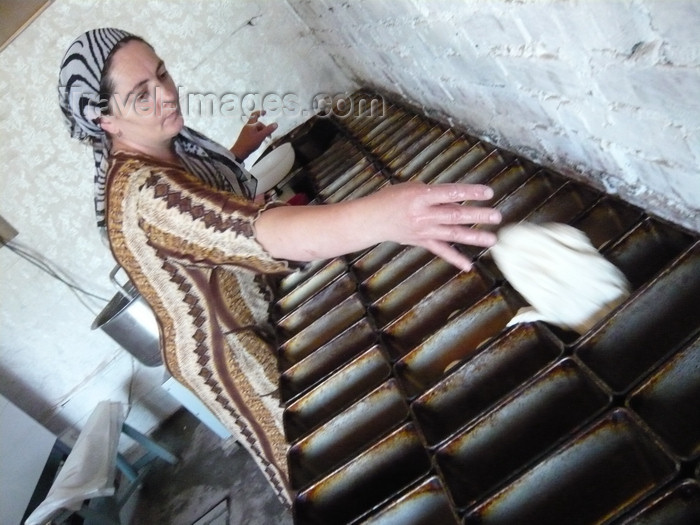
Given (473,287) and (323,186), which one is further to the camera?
(323,186)

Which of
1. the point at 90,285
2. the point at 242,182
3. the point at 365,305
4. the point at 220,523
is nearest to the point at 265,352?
the point at 365,305

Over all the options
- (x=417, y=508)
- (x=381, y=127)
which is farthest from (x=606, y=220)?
(x=381, y=127)

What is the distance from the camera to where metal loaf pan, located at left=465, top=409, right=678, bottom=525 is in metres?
0.61

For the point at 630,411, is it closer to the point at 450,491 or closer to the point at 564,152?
the point at 450,491

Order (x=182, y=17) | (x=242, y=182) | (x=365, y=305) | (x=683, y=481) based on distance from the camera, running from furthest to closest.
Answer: (x=182, y=17)
(x=242, y=182)
(x=365, y=305)
(x=683, y=481)

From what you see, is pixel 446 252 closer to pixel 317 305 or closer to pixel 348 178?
pixel 317 305

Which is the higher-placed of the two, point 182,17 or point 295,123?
point 182,17

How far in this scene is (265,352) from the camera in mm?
1248

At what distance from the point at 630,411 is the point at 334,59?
307 cm

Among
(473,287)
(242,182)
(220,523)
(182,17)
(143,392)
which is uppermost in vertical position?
(182,17)

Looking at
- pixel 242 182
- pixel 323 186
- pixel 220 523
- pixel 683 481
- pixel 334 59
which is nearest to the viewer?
pixel 683 481

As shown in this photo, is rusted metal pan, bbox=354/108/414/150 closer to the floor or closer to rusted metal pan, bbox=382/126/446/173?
rusted metal pan, bbox=382/126/446/173

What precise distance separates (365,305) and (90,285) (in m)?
2.46

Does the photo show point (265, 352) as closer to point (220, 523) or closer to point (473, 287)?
point (473, 287)
